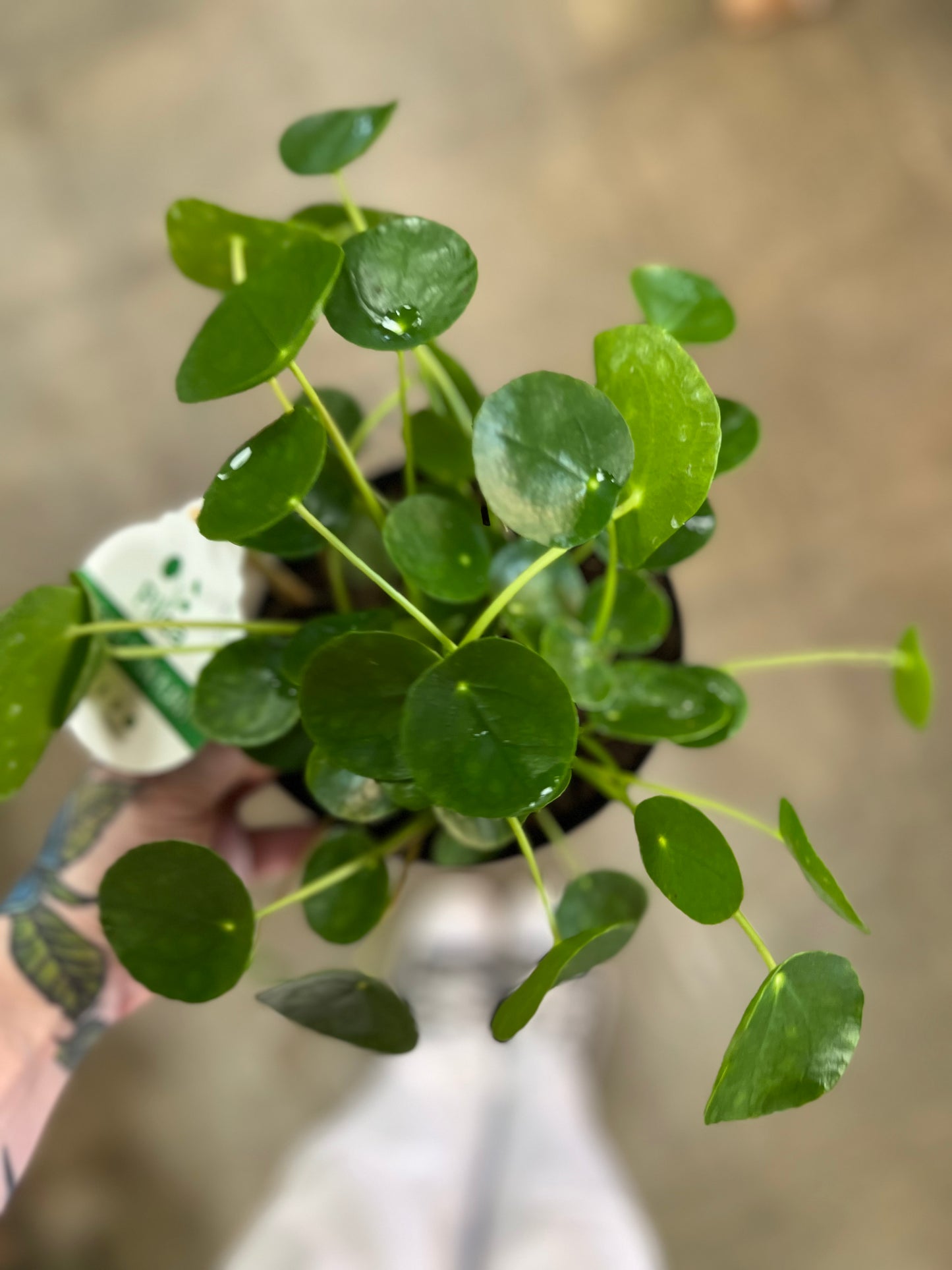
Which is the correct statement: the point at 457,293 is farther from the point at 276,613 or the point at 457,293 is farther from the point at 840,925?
the point at 840,925

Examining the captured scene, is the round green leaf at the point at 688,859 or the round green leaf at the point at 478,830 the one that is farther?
the round green leaf at the point at 478,830

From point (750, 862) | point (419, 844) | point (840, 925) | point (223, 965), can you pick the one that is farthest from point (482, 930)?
point (223, 965)

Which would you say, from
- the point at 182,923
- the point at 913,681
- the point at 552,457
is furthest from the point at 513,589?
the point at 913,681

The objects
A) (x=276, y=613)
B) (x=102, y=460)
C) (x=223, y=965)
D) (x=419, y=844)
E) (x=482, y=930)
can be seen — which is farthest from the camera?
(x=482, y=930)

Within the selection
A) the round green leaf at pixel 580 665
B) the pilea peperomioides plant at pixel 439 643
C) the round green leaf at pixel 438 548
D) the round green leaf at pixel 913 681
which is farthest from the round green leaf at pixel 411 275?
the round green leaf at pixel 913 681

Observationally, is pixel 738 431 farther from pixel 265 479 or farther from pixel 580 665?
pixel 265 479

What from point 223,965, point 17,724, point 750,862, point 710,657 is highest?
point 17,724

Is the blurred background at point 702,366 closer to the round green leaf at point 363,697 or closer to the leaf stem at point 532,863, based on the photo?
the leaf stem at point 532,863
